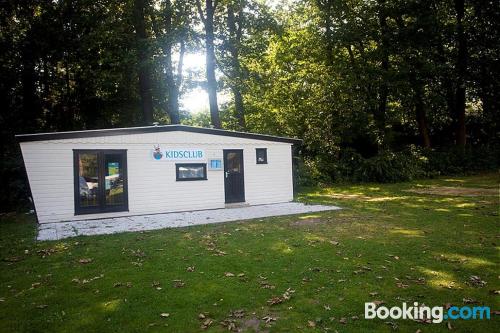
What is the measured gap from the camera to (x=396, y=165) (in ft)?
77.6

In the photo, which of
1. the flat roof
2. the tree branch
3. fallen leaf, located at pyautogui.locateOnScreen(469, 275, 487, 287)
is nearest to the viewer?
fallen leaf, located at pyautogui.locateOnScreen(469, 275, 487, 287)

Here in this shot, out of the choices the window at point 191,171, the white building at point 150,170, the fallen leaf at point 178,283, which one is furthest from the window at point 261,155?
the fallen leaf at point 178,283

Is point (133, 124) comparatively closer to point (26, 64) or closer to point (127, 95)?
point (127, 95)

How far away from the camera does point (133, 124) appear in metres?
25.2

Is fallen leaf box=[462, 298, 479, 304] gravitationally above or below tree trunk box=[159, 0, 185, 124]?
below

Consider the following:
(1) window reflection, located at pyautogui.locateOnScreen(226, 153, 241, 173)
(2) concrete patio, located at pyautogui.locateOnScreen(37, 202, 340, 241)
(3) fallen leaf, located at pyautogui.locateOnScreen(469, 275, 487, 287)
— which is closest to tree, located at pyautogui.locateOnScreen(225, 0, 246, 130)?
(1) window reflection, located at pyautogui.locateOnScreen(226, 153, 241, 173)

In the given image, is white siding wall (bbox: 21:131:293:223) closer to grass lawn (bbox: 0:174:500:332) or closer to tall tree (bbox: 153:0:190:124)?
grass lawn (bbox: 0:174:500:332)

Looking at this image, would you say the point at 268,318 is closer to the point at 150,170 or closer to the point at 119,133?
the point at 150,170

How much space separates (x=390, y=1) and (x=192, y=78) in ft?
49.8

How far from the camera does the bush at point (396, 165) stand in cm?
2303

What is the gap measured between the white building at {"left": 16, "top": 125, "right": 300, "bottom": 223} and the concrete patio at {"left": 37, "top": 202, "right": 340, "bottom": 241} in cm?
61

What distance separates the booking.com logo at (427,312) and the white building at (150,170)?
10.1 metres

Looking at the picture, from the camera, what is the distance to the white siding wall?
1195 centimetres

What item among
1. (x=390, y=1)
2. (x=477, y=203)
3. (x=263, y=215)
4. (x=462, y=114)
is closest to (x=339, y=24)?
(x=390, y=1)
